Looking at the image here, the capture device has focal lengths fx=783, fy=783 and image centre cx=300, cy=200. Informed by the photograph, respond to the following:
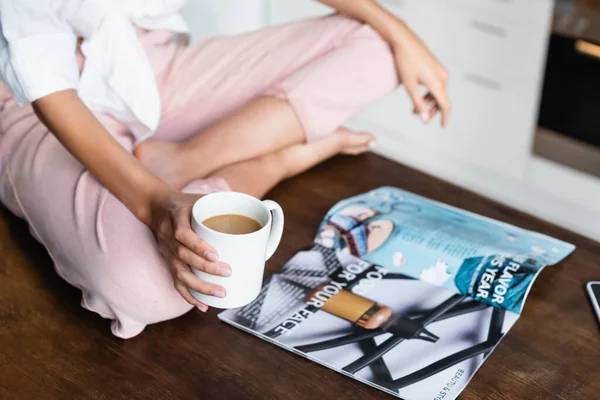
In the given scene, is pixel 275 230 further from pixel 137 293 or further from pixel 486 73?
pixel 486 73

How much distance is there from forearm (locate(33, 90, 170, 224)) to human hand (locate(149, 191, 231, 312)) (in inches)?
2.2

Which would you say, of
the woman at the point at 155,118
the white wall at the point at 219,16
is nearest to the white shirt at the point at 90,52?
the woman at the point at 155,118

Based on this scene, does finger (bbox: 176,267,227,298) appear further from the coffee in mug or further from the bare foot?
the bare foot

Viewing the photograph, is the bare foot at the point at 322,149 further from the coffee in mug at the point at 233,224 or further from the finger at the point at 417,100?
the coffee in mug at the point at 233,224

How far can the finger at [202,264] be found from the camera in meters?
0.81

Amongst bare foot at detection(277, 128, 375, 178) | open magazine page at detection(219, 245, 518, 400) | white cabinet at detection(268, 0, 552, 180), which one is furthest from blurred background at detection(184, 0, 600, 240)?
open magazine page at detection(219, 245, 518, 400)

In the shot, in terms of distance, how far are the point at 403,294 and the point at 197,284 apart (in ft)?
1.04

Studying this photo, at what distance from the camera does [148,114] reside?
123 centimetres

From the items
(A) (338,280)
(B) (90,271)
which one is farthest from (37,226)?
(A) (338,280)

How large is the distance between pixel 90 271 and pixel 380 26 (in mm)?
614

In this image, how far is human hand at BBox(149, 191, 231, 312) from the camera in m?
0.81

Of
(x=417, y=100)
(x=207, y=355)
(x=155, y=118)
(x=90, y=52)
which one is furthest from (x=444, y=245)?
(x=90, y=52)

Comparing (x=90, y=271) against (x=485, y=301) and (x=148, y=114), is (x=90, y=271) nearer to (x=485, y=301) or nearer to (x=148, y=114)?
(x=148, y=114)

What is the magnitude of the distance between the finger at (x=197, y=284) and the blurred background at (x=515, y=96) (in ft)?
4.49
